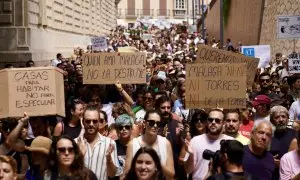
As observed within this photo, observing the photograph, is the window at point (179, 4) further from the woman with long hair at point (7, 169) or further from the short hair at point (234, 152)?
the woman with long hair at point (7, 169)

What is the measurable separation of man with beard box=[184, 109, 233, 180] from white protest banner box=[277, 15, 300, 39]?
823 cm

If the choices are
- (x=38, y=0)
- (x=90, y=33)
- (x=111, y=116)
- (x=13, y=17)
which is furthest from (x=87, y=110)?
(x=90, y=33)

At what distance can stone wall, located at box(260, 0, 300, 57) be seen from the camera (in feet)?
79.0

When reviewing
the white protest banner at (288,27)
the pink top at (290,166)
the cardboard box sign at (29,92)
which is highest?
the white protest banner at (288,27)

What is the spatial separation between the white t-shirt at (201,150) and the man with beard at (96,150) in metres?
0.78

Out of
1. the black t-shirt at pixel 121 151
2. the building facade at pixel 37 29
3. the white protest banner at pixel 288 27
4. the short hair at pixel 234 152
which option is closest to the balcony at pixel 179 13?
the building facade at pixel 37 29

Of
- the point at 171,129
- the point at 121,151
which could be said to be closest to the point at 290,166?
the point at 121,151

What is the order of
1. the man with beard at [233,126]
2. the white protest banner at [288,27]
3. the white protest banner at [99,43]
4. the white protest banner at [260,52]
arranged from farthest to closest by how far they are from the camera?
the white protest banner at [99,43] → the white protest banner at [260,52] → the white protest banner at [288,27] → the man with beard at [233,126]

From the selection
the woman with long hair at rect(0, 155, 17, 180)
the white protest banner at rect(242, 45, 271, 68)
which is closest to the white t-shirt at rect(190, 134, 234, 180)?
the woman with long hair at rect(0, 155, 17, 180)

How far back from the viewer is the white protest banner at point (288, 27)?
1533 cm

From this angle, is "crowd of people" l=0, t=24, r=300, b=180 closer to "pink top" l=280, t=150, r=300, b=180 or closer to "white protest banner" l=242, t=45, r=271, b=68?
"pink top" l=280, t=150, r=300, b=180

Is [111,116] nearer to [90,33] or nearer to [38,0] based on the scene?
[38,0]

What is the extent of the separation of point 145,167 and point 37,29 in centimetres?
1768

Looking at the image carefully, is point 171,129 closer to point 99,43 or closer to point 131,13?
point 99,43
